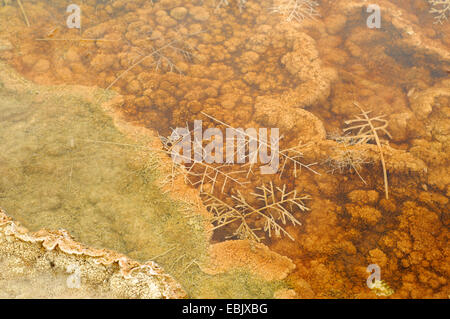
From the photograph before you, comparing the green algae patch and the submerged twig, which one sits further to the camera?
the submerged twig

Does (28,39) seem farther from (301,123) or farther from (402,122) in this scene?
(402,122)

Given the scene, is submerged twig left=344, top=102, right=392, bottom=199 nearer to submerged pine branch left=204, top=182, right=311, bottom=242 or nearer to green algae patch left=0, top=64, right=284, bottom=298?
submerged pine branch left=204, top=182, right=311, bottom=242

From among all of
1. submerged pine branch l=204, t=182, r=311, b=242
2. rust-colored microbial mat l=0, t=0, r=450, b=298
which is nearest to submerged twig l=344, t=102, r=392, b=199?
rust-colored microbial mat l=0, t=0, r=450, b=298

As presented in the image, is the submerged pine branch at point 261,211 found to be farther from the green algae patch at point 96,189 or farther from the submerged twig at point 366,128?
the submerged twig at point 366,128

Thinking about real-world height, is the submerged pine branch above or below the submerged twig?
below

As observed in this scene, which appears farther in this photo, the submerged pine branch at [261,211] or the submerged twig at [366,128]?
the submerged twig at [366,128]

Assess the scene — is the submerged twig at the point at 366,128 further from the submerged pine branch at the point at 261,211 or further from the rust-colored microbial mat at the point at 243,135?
the submerged pine branch at the point at 261,211

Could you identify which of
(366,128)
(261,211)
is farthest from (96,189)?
(366,128)

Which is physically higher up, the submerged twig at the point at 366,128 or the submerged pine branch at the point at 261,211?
the submerged twig at the point at 366,128

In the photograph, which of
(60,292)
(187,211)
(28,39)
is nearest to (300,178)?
(187,211)

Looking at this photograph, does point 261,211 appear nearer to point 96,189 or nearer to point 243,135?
point 243,135

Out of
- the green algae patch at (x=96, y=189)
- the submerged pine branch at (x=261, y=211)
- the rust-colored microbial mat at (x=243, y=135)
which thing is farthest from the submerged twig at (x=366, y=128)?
the green algae patch at (x=96, y=189)
